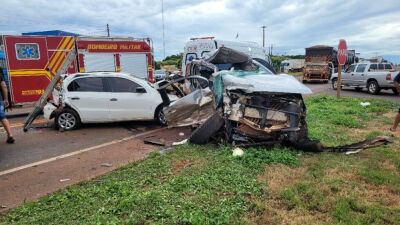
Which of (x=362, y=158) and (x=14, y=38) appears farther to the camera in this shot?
(x=14, y=38)

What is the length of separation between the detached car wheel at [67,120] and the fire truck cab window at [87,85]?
604 millimetres

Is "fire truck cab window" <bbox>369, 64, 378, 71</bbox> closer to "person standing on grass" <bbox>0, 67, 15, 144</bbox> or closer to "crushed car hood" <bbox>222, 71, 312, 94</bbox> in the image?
"crushed car hood" <bbox>222, 71, 312, 94</bbox>

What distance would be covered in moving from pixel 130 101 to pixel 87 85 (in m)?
1.20

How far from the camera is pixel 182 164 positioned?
620cm

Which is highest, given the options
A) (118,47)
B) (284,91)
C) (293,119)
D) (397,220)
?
(118,47)

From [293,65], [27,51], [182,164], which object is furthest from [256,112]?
[293,65]

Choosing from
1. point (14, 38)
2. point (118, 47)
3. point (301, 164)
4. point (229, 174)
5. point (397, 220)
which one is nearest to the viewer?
point (397, 220)

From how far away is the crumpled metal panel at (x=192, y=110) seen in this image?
27.8 feet

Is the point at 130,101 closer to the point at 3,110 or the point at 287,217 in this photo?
the point at 3,110

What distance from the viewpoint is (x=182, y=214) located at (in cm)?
401

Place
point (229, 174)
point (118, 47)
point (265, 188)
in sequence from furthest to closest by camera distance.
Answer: point (118, 47) → point (229, 174) → point (265, 188)

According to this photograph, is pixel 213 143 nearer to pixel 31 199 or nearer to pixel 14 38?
pixel 31 199

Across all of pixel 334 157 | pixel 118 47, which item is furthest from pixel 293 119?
pixel 118 47

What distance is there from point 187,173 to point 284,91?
2.61 metres
